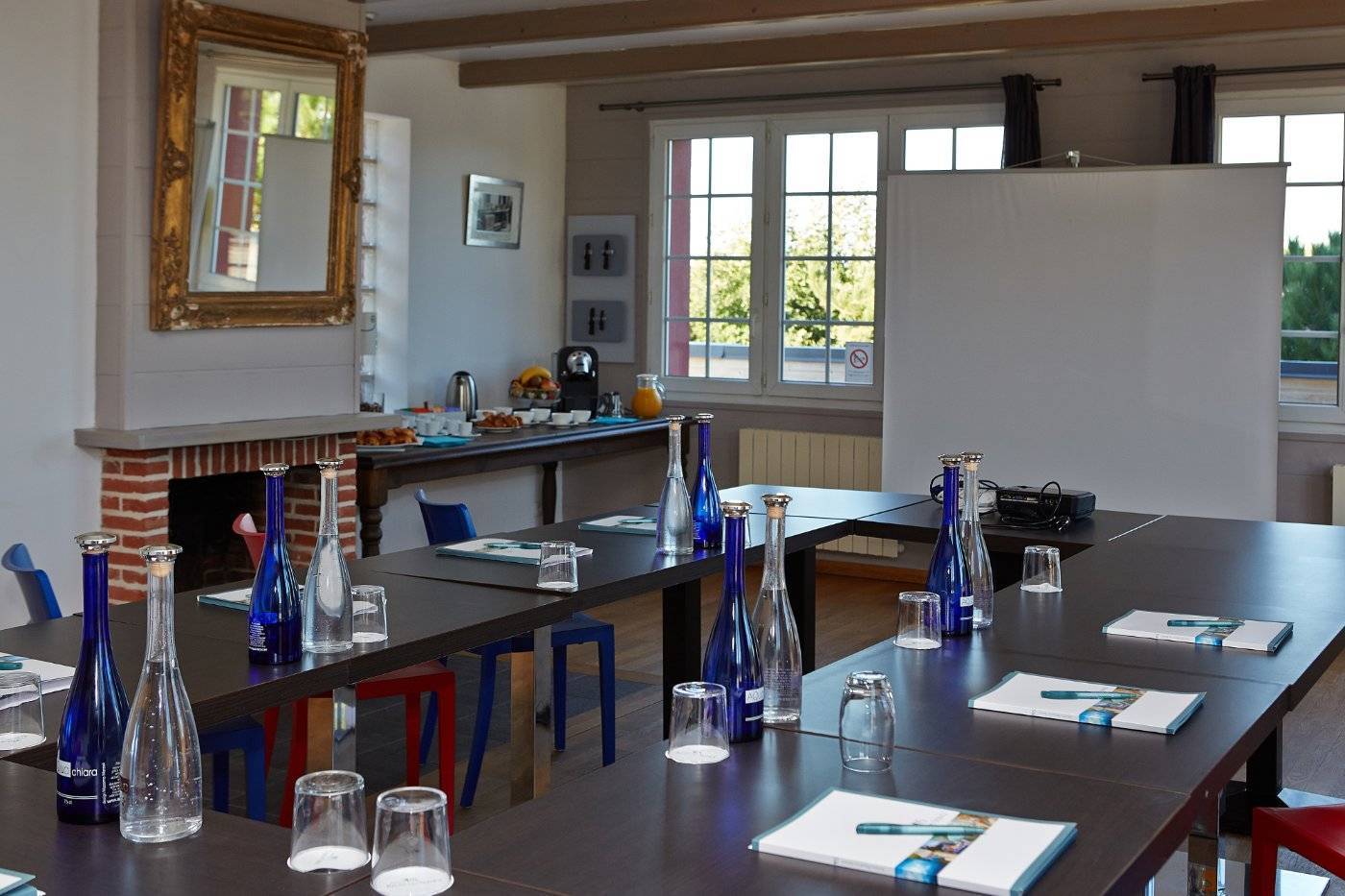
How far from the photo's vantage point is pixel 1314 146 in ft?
22.0

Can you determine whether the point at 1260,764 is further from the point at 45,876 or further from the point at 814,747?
the point at 45,876

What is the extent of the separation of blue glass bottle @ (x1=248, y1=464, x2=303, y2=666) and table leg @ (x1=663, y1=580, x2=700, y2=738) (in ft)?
4.73

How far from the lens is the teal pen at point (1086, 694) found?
2158 millimetres

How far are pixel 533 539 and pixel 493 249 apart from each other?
4321 mm

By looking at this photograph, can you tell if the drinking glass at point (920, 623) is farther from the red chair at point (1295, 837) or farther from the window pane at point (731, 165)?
the window pane at point (731, 165)

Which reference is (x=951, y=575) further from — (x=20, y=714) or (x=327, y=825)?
(x=20, y=714)

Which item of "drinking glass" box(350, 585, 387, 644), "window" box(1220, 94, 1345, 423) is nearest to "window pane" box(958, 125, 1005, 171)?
"window" box(1220, 94, 1345, 423)

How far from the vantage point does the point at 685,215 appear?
8203 mm

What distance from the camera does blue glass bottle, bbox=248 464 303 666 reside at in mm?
2328

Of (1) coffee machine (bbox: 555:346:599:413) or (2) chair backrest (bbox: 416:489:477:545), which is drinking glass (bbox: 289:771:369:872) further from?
(1) coffee machine (bbox: 555:346:599:413)

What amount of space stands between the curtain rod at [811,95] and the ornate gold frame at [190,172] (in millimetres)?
2879

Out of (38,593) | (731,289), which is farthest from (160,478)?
(731,289)

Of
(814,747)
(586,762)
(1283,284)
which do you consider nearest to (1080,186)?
(1283,284)

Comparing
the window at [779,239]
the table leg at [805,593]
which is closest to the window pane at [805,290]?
the window at [779,239]
